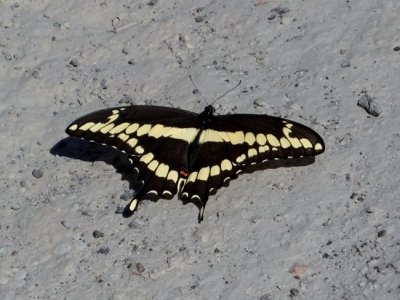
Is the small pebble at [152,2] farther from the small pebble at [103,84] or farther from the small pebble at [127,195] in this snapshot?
the small pebble at [127,195]

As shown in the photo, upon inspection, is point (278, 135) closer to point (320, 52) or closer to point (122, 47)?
point (320, 52)

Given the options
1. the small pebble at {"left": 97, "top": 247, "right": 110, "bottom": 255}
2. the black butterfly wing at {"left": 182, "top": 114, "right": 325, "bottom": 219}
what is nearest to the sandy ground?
the small pebble at {"left": 97, "top": 247, "right": 110, "bottom": 255}

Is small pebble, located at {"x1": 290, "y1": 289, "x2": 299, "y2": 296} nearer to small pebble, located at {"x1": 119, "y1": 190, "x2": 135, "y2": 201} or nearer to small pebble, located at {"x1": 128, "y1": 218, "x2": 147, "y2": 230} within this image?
small pebble, located at {"x1": 128, "y1": 218, "x2": 147, "y2": 230}

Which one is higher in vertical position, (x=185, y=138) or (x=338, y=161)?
(x=185, y=138)

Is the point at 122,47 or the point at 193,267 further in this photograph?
the point at 122,47

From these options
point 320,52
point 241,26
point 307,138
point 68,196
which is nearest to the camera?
point 307,138

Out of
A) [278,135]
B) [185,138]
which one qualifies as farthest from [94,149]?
[278,135]

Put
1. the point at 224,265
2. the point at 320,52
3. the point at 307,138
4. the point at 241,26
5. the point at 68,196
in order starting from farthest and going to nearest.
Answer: the point at 241,26 → the point at 320,52 → the point at 68,196 → the point at 307,138 → the point at 224,265
